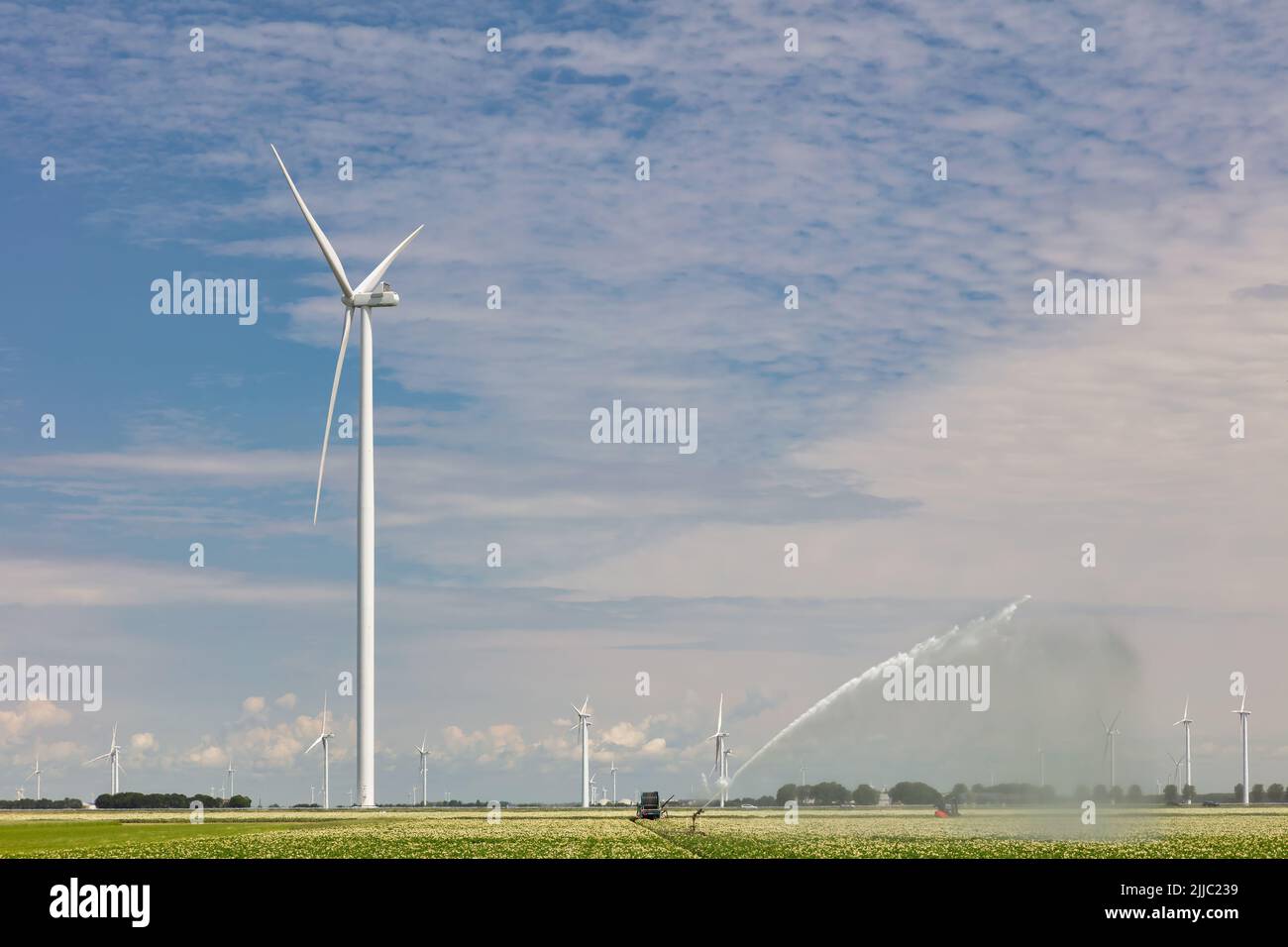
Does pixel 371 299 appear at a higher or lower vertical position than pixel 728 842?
higher

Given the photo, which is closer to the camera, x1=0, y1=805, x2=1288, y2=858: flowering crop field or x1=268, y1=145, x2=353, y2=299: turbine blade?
x1=0, y1=805, x2=1288, y2=858: flowering crop field
